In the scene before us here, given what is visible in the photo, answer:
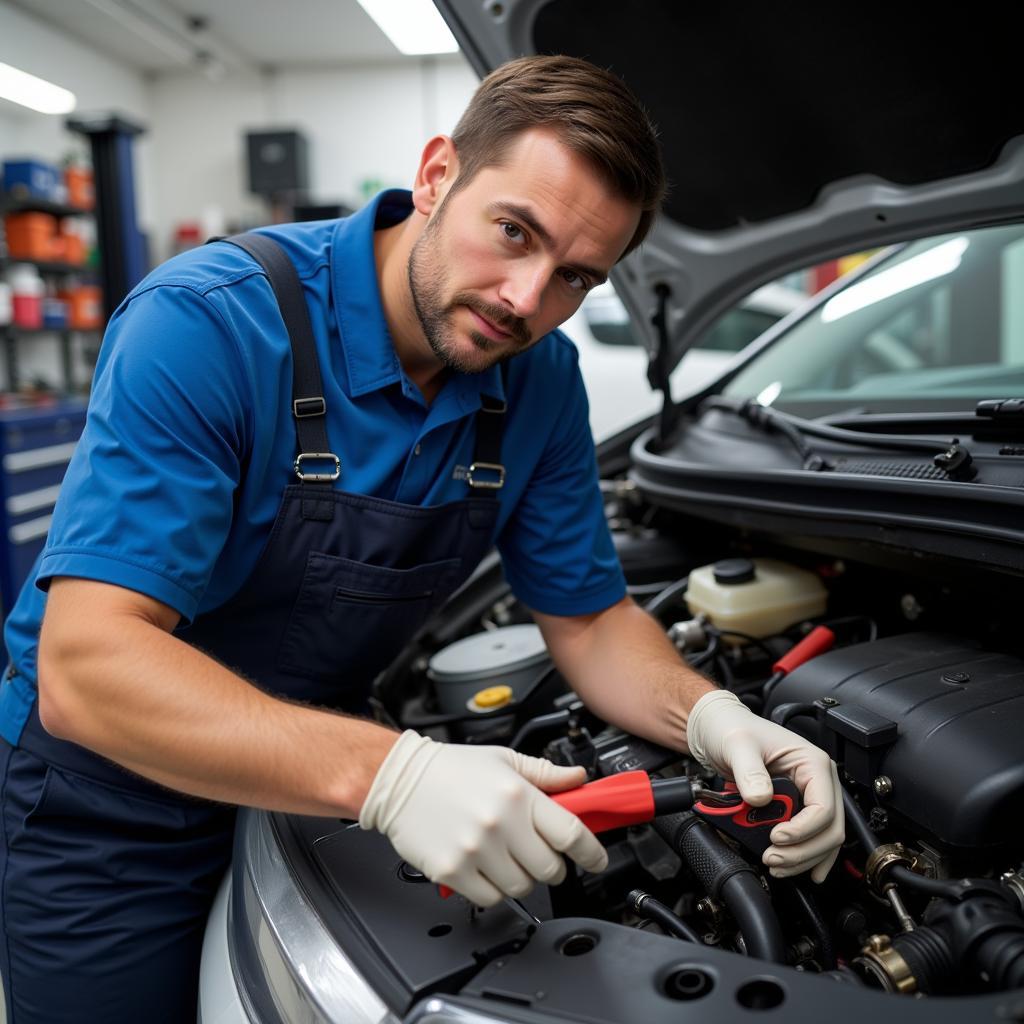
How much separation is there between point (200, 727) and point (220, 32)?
293 inches

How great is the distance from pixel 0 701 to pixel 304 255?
2.24 feet

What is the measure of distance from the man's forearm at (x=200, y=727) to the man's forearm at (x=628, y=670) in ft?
1.31

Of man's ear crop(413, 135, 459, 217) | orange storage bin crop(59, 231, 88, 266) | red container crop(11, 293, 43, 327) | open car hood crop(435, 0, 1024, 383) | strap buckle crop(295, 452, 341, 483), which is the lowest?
strap buckle crop(295, 452, 341, 483)

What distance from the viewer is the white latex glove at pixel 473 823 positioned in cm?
69

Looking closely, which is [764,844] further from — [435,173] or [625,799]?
[435,173]

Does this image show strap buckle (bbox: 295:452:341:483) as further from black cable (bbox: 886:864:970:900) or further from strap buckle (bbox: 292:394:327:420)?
black cable (bbox: 886:864:970:900)

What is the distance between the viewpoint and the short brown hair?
96cm

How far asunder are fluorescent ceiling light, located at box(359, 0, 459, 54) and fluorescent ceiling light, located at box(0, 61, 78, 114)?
8.55 ft

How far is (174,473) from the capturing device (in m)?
0.83

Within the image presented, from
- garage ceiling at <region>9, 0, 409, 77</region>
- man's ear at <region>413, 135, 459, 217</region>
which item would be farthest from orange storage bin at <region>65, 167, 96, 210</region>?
man's ear at <region>413, 135, 459, 217</region>

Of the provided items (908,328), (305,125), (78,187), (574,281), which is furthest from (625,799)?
(305,125)

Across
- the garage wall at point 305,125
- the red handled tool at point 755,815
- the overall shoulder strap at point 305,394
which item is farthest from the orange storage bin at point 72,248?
the red handled tool at point 755,815

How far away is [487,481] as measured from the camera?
116cm

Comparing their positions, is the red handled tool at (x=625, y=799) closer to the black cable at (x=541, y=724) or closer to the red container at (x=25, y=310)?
the black cable at (x=541, y=724)
